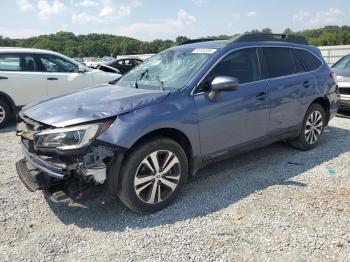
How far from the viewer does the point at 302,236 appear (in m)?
3.38

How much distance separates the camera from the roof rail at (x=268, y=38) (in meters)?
4.81

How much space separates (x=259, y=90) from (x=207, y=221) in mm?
1919

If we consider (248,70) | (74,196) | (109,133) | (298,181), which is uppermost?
(248,70)

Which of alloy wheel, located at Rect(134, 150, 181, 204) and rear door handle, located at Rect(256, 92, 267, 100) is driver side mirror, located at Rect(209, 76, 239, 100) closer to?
rear door handle, located at Rect(256, 92, 267, 100)

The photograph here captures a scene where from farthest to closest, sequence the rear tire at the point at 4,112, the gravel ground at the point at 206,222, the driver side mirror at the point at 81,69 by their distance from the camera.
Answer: the driver side mirror at the point at 81,69 → the rear tire at the point at 4,112 → the gravel ground at the point at 206,222

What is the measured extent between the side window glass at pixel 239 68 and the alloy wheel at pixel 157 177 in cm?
89

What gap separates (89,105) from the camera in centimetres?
376

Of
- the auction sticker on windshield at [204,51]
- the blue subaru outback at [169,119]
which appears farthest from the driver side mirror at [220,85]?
the auction sticker on windshield at [204,51]

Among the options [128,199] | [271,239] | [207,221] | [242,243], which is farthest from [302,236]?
[128,199]

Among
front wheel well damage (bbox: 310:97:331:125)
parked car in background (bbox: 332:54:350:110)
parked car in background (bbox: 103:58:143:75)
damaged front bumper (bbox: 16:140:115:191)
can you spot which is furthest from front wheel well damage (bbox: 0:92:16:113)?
parked car in background (bbox: 103:58:143:75)

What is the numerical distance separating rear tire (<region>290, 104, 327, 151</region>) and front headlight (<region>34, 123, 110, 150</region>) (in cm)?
→ 348

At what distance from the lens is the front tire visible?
140 inches

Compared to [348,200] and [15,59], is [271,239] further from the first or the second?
[15,59]

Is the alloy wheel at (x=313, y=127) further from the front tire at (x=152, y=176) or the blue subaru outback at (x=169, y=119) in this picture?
the front tire at (x=152, y=176)
